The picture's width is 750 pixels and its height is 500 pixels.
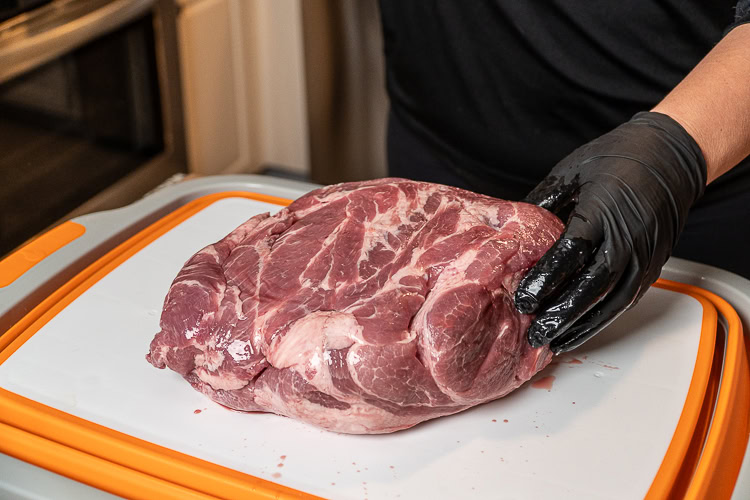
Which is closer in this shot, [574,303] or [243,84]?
[574,303]

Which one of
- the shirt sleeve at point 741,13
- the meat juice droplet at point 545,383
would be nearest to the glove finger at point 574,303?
the meat juice droplet at point 545,383

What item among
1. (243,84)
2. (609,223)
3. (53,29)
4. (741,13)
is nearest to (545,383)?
(609,223)

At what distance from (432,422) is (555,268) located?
29 centimetres

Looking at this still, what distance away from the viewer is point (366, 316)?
1.03 meters

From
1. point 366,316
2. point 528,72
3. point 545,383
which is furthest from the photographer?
point 528,72

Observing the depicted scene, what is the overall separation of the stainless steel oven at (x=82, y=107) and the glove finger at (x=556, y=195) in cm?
154

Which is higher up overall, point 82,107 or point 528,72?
point 528,72

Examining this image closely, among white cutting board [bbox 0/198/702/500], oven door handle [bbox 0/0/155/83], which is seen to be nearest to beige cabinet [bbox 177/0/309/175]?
oven door handle [bbox 0/0/155/83]

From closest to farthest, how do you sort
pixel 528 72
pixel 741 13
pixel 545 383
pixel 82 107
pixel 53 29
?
pixel 545 383 < pixel 741 13 < pixel 528 72 < pixel 53 29 < pixel 82 107

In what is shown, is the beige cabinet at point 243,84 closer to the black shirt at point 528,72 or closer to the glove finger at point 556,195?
the black shirt at point 528,72

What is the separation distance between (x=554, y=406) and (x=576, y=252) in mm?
236

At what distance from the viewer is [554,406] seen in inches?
43.2

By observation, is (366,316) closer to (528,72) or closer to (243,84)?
(528,72)

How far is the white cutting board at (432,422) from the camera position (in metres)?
0.97
